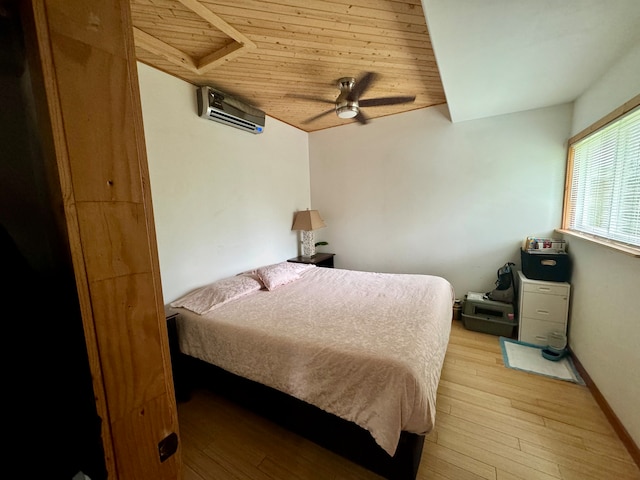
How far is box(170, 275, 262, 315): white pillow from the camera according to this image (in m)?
2.03

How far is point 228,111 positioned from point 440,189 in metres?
2.63

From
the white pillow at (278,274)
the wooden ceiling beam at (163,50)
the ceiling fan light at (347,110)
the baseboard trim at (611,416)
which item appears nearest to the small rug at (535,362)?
the baseboard trim at (611,416)

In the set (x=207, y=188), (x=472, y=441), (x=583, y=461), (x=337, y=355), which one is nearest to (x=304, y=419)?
(x=337, y=355)

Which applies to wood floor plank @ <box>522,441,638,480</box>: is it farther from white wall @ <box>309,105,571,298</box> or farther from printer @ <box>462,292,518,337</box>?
white wall @ <box>309,105,571,298</box>

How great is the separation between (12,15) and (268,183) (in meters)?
2.79

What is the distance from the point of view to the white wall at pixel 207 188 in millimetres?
2143

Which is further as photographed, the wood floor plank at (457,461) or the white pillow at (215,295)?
the white pillow at (215,295)

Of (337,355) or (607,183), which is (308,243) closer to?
(337,355)

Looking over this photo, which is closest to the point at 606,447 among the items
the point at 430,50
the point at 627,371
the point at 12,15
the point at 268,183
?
the point at 627,371

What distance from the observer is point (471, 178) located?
3.00m

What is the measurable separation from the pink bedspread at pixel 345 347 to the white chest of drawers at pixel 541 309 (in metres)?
1.02

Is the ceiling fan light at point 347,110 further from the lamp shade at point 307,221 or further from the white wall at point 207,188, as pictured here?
the lamp shade at point 307,221

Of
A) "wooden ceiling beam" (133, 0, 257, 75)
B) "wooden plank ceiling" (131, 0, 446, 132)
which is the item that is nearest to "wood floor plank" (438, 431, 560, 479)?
"wooden plank ceiling" (131, 0, 446, 132)

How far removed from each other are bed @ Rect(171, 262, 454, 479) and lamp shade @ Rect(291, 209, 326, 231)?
132 cm
